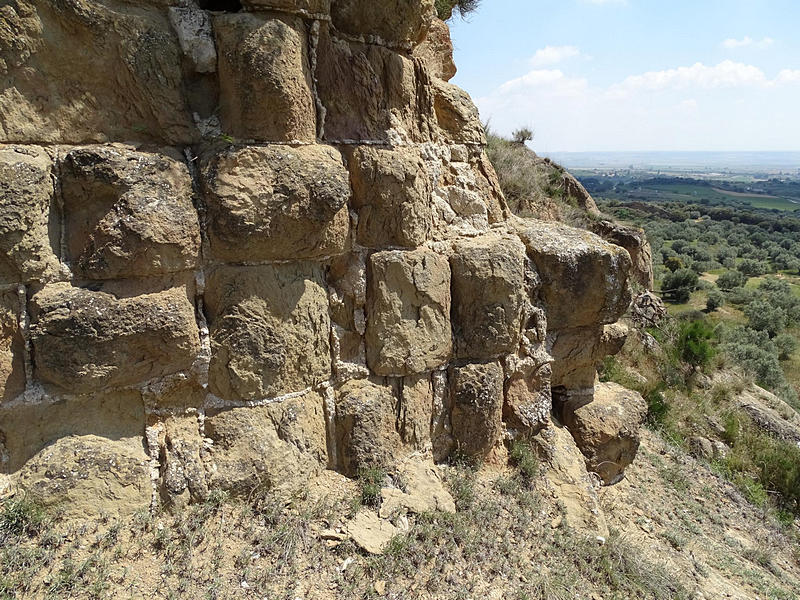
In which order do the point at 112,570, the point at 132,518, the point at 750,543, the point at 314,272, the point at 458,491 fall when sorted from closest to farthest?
the point at 112,570, the point at 132,518, the point at 314,272, the point at 458,491, the point at 750,543

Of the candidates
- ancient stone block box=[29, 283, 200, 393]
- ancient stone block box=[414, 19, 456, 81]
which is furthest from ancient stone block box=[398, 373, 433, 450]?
ancient stone block box=[414, 19, 456, 81]

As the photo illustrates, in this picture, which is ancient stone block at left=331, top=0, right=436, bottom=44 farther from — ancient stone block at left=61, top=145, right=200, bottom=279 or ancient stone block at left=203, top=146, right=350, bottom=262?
ancient stone block at left=61, top=145, right=200, bottom=279

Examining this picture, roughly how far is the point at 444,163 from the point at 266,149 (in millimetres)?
1803

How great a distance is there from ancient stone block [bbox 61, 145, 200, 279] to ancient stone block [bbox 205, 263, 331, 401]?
0.44m

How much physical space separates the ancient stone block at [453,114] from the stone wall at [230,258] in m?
0.21

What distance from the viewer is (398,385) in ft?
13.9

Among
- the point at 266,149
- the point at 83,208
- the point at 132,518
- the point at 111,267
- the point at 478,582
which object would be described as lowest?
the point at 478,582

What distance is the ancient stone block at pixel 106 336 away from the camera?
9.73 feet

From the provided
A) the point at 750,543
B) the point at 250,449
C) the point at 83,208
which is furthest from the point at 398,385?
the point at 750,543

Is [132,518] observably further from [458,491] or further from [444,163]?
[444,163]

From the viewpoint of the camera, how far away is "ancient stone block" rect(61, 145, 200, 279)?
118 inches

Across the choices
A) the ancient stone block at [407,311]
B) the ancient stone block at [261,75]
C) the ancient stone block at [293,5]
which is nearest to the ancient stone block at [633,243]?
the ancient stone block at [407,311]

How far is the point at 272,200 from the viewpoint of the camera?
3.39 meters

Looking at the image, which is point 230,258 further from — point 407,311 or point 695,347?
point 695,347
